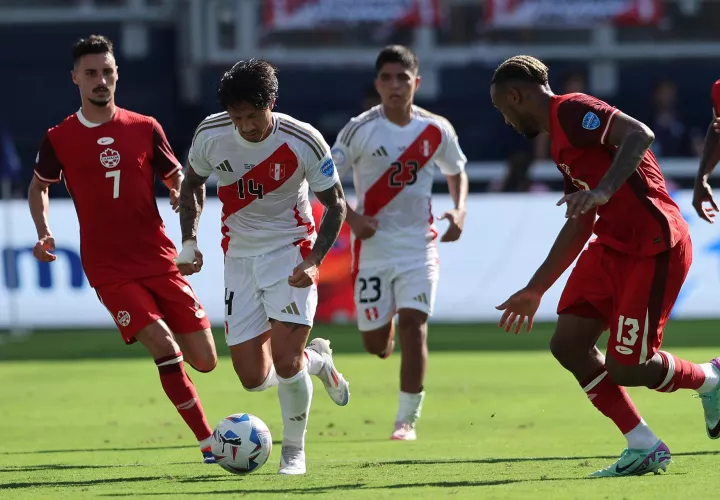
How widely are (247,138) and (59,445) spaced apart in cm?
272

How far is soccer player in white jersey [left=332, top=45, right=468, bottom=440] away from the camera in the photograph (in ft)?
32.8

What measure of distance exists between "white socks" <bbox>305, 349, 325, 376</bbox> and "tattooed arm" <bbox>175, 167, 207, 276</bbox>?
105cm

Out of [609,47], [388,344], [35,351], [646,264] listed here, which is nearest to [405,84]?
[388,344]

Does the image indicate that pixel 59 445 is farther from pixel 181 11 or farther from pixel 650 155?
pixel 181 11

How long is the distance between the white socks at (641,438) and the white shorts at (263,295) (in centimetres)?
192

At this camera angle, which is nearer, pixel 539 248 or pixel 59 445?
pixel 59 445

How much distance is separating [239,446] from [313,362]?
143cm

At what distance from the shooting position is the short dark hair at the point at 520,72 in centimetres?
695

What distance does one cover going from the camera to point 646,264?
7.03 metres

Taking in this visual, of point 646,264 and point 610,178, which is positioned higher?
point 610,178

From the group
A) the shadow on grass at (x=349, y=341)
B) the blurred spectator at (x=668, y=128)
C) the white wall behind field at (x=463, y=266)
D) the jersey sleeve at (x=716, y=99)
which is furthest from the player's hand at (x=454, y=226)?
the blurred spectator at (x=668, y=128)

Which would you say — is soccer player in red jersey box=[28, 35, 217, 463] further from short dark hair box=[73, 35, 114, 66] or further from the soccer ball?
the soccer ball

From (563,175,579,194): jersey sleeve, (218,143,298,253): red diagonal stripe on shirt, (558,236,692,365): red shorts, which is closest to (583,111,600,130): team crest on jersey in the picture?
(563,175,579,194): jersey sleeve

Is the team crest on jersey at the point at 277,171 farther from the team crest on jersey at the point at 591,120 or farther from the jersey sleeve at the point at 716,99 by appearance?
the jersey sleeve at the point at 716,99
